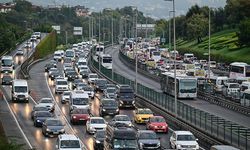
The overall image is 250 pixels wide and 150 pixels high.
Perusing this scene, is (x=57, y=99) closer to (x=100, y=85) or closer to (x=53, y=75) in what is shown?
(x=100, y=85)

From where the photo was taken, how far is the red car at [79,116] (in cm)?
5659

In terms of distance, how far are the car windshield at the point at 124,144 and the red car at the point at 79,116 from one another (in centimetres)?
1915

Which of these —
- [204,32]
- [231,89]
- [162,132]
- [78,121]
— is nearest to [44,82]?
[231,89]

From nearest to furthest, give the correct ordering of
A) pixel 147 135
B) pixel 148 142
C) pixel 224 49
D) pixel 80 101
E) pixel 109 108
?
pixel 148 142, pixel 147 135, pixel 109 108, pixel 80 101, pixel 224 49

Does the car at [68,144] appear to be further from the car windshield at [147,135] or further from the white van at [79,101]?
the white van at [79,101]

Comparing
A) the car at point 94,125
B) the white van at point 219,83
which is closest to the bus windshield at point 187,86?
the white van at point 219,83

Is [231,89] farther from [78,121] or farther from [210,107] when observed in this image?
[78,121]

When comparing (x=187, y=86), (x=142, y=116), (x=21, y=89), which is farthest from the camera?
(x=187, y=86)

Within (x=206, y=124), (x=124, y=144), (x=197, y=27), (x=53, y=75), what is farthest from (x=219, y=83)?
(x=197, y=27)

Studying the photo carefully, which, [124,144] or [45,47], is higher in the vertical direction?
[124,144]

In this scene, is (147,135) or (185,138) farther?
(185,138)

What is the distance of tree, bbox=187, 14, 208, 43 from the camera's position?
17812 cm

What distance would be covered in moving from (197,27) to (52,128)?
132 metres

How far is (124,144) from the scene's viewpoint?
36.9m
